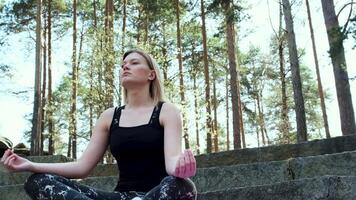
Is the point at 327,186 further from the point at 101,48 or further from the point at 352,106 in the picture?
the point at 101,48

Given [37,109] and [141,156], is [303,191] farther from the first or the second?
[37,109]

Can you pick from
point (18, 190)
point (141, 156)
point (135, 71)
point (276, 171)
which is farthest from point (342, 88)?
point (141, 156)

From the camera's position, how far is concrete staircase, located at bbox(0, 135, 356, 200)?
2764 mm

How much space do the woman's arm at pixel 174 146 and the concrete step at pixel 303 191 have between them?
0.67m

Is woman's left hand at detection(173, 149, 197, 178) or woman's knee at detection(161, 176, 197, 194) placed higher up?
woman's left hand at detection(173, 149, 197, 178)

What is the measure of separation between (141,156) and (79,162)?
36cm

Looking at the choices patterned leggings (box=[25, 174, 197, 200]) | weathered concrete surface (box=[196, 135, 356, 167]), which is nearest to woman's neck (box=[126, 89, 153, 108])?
patterned leggings (box=[25, 174, 197, 200])

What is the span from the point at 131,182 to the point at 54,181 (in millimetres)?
395

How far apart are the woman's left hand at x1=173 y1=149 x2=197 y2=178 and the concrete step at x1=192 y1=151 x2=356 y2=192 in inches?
76.0

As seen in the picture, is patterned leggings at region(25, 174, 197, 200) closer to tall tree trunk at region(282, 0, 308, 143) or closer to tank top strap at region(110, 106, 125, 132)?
tank top strap at region(110, 106, 125, 132)

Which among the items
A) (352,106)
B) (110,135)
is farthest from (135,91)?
(352,106)

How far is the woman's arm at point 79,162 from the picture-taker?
2.38 metres

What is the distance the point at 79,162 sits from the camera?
266cm

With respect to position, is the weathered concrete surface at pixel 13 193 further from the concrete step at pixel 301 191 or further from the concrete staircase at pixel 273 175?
the concrete step at pixel 301 191
